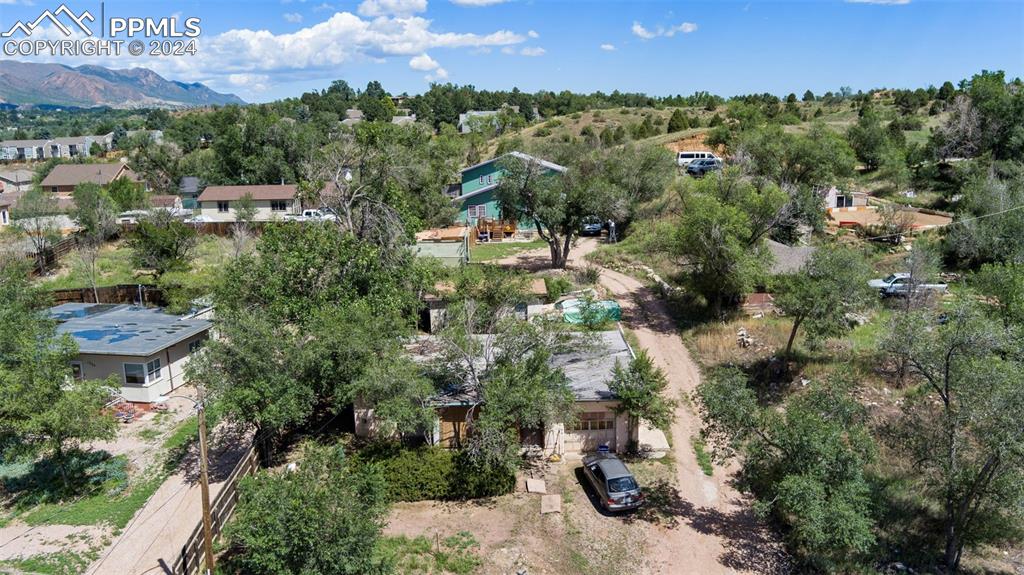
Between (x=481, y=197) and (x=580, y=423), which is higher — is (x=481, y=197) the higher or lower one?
the higher one

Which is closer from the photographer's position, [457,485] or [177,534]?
[177,534]

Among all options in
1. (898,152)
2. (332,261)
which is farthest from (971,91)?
(332,261)

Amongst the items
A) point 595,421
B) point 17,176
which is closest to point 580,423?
point 595,421

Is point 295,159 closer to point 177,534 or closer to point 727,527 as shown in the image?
point 177,534

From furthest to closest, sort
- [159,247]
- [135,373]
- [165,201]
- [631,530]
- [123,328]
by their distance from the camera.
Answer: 1. [165,201]
2. [159,247]
3. [123,328]
4. [135,373]
5. [631,530]

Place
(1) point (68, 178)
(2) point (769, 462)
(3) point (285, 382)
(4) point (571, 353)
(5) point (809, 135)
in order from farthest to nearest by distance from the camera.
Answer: (1) point (68, 178) < (5) point (809, 135) < (4) point (571, 353) < (3) point (285, 382) < (2) point (769, 462)

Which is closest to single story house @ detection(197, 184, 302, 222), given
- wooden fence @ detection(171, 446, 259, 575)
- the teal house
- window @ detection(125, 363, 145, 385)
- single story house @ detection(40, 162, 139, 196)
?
the teal house

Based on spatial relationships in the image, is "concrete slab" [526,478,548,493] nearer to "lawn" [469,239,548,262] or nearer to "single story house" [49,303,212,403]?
"single story house" [49,303,212,403]

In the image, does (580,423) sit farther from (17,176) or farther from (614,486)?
(17,176)
